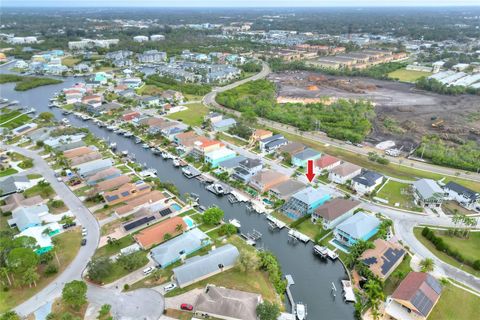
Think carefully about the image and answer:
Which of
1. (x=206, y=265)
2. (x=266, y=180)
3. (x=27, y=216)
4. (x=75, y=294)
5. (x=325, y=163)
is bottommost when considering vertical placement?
(x=27, y=216)

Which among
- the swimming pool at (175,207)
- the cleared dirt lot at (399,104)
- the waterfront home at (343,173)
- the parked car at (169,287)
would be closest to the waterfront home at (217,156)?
the swimming pool at (175,207)

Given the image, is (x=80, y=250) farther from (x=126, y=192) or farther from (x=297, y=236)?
(x=297, y=236)

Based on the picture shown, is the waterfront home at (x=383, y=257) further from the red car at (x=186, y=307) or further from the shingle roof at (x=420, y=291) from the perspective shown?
the red car at (x=186, y=307)

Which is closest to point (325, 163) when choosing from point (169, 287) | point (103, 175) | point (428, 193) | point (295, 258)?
point (428, 193)

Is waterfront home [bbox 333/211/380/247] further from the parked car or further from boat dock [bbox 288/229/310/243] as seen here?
the parked car

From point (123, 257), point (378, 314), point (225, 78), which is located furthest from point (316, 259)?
point (225, 78)
